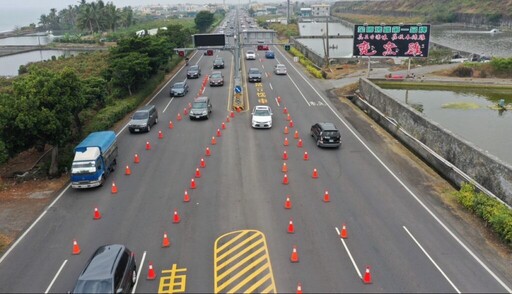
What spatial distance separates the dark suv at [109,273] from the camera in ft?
43.7

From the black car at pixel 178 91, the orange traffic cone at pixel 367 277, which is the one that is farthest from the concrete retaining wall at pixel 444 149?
the black car at pixel 178 91

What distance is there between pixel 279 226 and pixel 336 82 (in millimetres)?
37165

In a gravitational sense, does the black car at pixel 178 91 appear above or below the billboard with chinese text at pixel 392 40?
below

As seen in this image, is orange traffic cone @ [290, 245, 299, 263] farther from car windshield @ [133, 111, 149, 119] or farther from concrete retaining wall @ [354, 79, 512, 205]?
car windshield @ [133, 111, 149, 119]

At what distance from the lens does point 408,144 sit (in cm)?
3188

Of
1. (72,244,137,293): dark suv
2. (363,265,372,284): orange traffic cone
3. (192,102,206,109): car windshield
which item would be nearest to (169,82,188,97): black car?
(192,102,206,109): car windshield

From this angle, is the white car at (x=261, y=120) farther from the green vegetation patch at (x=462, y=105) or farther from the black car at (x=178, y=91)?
the green vegetation patch at (x=462, y=105)

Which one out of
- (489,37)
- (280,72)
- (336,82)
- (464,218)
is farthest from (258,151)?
(489,37)

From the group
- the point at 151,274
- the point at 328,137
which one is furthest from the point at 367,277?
the point at 328,137

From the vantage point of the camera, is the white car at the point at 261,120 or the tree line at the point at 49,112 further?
the white car at the point at 261,120

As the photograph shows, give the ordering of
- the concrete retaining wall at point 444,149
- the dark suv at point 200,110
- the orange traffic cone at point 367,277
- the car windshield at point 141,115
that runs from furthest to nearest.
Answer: the dark suv at point 200,110
the car windshield at point 141,115
the concrete retaining wall at point 444,149
the orange traffic cone at point 367,277

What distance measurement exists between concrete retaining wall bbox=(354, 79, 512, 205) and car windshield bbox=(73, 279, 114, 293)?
18183mm

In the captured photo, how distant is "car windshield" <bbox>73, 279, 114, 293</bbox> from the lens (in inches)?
520

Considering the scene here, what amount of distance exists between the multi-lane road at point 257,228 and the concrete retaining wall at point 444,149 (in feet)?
9.50
